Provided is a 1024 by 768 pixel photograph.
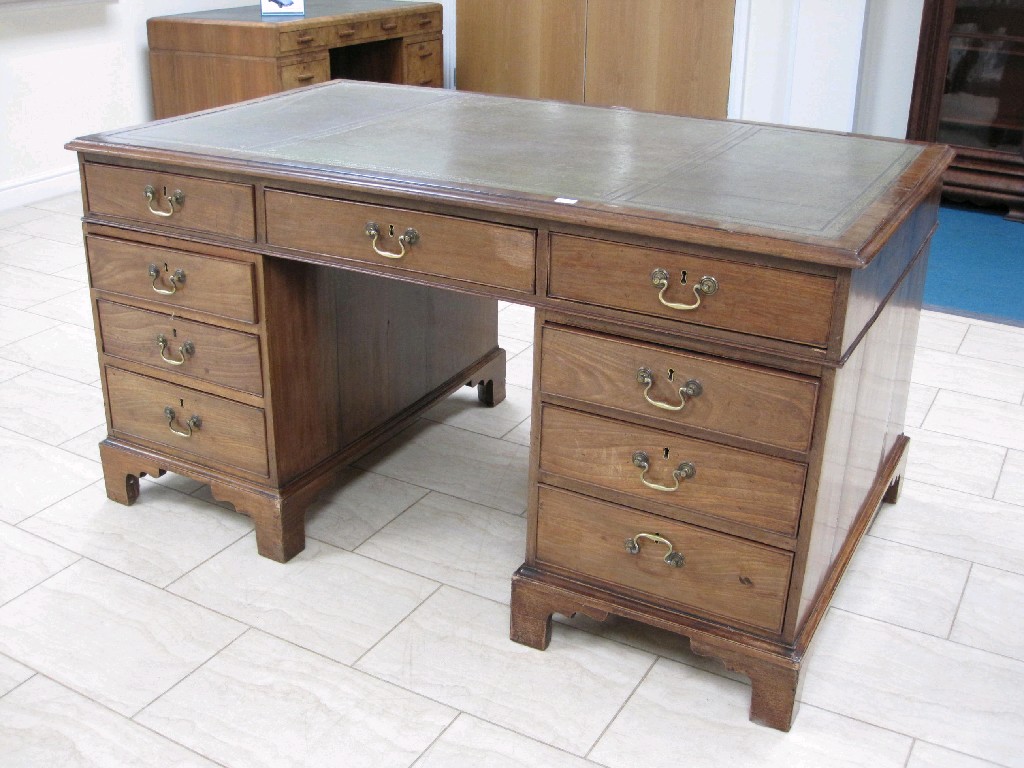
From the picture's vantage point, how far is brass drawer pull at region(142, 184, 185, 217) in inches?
84.4

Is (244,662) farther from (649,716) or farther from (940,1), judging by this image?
(940,1)

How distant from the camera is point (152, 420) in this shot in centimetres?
241

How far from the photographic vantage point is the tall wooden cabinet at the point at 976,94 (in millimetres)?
4781

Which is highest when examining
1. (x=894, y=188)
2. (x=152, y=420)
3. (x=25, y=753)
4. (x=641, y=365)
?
(x=894, y=188)

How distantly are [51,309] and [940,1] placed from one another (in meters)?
3.79

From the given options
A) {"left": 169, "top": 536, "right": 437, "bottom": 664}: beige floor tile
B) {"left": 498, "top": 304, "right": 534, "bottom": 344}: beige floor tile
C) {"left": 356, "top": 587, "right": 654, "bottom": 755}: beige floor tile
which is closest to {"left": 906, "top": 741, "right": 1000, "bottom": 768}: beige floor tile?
{"left": 356, "top": 587, "right": 654, "bottom": 755}: beige floor tile

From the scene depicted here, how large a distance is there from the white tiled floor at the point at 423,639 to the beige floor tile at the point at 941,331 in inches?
24.3

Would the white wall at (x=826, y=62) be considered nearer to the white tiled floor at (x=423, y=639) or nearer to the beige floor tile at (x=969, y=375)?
the beige floor tile at (x=969, y=375)

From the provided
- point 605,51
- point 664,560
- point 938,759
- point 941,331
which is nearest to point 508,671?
point 664,560

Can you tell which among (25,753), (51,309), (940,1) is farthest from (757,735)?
(940,1)

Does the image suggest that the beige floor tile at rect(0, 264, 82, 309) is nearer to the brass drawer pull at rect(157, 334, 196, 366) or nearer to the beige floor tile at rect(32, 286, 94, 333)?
the beige floor tile at rect(32, 286, 94, 333)

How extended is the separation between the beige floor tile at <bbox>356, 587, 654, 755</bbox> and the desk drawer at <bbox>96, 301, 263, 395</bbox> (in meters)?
0.59

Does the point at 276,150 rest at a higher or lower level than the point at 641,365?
higher

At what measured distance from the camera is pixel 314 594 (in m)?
2.24
